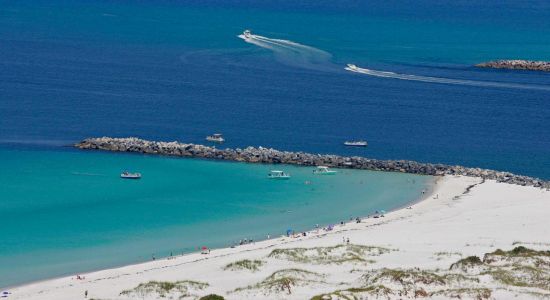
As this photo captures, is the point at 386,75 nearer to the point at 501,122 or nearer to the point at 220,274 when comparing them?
the point at 501,122

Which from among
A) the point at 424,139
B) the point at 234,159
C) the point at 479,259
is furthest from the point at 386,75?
the point at 479,259

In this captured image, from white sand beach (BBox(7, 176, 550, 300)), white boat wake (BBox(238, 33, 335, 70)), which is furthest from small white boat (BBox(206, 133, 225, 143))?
white boat wake (BBox(238, 33, 335, 70))

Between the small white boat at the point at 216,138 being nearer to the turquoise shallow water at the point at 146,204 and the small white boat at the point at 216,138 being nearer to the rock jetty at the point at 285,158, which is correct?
the rock jetty at the point at 285,158

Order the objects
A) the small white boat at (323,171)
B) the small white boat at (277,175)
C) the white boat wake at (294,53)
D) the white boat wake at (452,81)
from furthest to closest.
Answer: the white boat wake at (294,53)
the white boat wake at (452,81)
the small white boat at (323,171)
the small white boat at (277,175)

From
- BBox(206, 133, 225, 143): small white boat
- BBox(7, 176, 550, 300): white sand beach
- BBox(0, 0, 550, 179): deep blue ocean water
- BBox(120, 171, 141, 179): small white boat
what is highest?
BBox(0, 0, 550, 179): deep blue ocean water

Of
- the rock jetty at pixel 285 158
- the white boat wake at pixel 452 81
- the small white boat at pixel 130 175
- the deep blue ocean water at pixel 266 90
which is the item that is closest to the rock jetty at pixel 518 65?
the deep blue ocean water at pixel 266 90

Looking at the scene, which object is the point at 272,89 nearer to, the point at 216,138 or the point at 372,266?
the point at 216,138

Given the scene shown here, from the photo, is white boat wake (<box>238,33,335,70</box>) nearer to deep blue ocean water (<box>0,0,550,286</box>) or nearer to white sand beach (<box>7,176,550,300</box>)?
deep blue ocean water (<box>0,0,550,286</box>)
